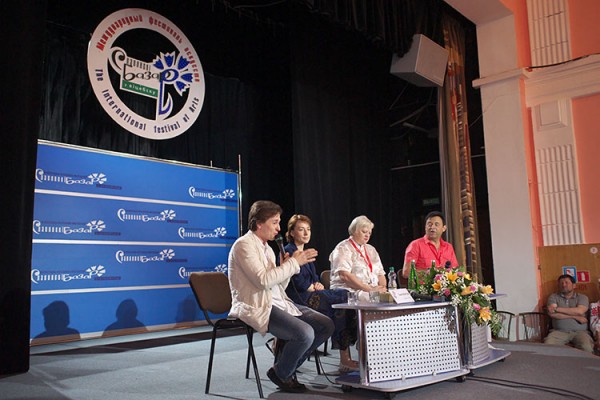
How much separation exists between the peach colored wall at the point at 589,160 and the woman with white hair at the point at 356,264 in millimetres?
2927

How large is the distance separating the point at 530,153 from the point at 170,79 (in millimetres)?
4064

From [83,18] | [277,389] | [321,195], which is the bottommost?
[277,389]

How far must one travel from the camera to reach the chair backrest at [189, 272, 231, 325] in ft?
11.6

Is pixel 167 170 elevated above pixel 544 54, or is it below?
below

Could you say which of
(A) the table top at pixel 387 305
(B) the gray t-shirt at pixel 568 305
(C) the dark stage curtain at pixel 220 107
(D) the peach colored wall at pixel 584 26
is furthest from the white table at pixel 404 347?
(D) the peach colored wall at pixel 584 26

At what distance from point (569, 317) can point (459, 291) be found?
225 centimetres

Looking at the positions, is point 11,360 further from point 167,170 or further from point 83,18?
point 83,18

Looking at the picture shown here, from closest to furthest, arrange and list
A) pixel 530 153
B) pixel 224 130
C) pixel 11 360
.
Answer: pixel 11 360 → pixel 530 153 → pixel 224 130

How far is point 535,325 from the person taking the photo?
18.7 feet

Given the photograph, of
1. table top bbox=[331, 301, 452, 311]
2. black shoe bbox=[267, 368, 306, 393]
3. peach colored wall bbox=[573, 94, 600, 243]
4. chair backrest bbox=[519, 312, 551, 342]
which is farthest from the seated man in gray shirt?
black shoe bbox=[267, 368, 306, 393]

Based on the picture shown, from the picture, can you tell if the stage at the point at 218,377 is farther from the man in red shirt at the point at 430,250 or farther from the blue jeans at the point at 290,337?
the man in red shirt at the point at 430,250

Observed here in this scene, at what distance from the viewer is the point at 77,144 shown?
516 centimetres

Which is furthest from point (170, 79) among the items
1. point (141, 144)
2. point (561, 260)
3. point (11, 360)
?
point (561, 260)

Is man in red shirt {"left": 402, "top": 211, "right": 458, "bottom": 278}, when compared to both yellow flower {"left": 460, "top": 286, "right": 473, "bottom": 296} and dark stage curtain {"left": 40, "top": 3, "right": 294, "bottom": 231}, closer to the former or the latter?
yellow flower {"left": 460, "top": 286, "right": 473, "bottom": 296}
